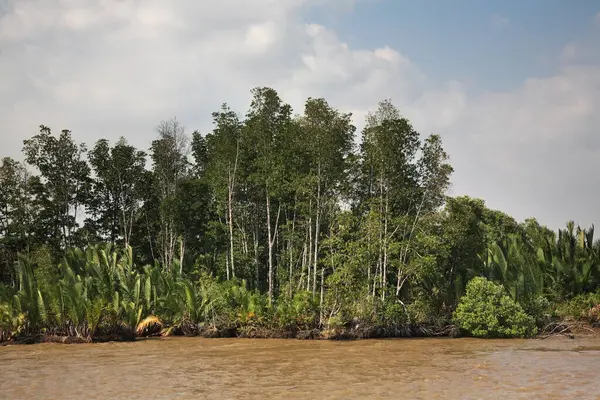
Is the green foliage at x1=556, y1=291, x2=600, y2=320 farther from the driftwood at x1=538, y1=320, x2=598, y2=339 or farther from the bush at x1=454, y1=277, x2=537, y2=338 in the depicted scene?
the bush at x1=454, y1=277, x2=537, y2=338

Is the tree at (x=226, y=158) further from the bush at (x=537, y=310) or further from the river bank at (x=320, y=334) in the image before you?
the bush at (x=537, y=310)

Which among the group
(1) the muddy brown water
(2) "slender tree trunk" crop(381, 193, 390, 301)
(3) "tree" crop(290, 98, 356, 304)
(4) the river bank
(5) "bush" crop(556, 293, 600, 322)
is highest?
(3) "tree" crop(290, 98, 356, 304)

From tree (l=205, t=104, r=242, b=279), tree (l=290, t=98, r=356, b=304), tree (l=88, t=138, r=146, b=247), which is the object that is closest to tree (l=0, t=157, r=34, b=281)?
tree (l=88, t=138, r=146, b=247)

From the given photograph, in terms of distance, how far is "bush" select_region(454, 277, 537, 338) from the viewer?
75.4 ft

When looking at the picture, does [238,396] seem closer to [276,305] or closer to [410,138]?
[276,305]

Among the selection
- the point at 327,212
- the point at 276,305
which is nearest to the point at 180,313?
the point at 276,305

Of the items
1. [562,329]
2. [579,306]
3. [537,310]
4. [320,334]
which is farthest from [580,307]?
[320,334]

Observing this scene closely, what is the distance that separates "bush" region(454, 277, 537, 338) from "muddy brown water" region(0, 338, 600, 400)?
3.70ft

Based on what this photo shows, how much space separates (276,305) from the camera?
24875mm

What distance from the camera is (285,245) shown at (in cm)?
3712

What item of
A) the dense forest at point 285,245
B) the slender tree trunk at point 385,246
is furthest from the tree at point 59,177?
the slender tree trunk at point 385,246

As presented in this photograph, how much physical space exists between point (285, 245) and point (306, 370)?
22138 millimetres

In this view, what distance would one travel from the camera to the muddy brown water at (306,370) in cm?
1186

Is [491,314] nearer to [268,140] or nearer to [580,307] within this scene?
[580,307]
